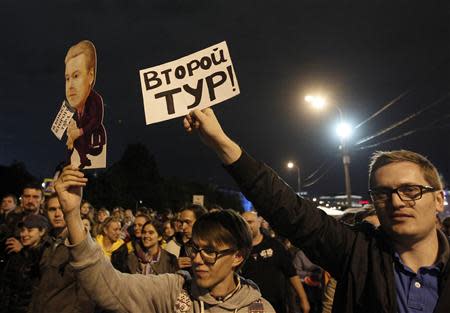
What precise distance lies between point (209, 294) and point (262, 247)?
3.21 m

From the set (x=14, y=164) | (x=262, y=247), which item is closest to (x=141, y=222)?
(x=262, y=247)

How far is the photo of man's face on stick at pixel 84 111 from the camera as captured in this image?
2.82 m

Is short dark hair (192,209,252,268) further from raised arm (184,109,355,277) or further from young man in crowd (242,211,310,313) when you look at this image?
young man in crowd (242,211,310,313)

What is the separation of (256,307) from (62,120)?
176cm

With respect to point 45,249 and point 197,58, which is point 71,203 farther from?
point 45,249

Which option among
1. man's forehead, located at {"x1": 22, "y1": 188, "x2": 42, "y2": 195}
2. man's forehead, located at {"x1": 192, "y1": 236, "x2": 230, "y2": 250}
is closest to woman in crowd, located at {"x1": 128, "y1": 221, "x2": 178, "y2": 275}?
man's forehead, located at {"x1": 22, "y1": 188, "x2": 42, "y2": 195}

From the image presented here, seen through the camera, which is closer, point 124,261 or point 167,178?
point 124,261

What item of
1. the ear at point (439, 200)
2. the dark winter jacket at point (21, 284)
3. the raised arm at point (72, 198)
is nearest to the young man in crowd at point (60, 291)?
the dark winter jacket at point (21, 284)

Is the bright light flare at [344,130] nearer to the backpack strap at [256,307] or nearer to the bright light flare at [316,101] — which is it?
the bright light flare at [316,101]

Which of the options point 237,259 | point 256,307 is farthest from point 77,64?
point 256,307

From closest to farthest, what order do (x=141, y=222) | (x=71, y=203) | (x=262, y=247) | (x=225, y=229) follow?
(x=71, y=203) < (x=225, y=229) < (x=262, y=247) < (x=141, y=222)

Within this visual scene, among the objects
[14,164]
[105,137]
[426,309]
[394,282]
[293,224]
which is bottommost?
[426,309]

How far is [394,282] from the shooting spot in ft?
6.82

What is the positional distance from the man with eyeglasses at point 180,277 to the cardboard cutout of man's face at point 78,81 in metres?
0.51
